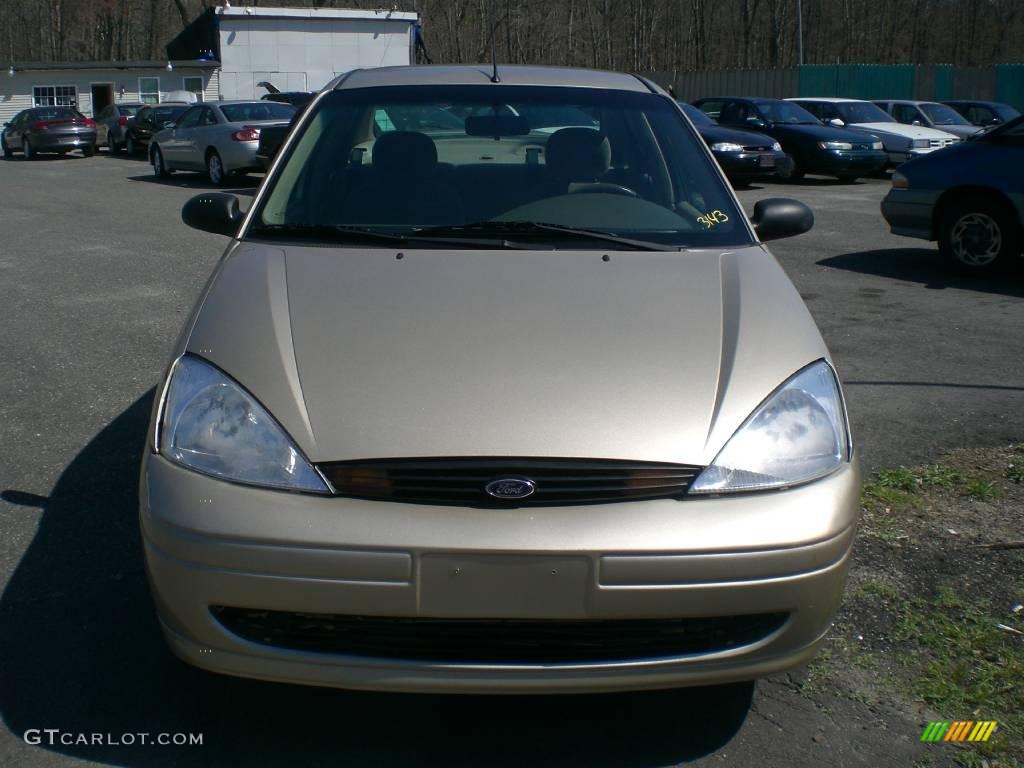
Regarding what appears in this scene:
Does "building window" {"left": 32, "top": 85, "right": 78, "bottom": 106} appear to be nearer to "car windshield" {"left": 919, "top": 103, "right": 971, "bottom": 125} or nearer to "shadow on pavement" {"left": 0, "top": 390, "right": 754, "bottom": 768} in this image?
"car windshield" {"left": 919, "top": 103, "right": 971, "bottom": 125}

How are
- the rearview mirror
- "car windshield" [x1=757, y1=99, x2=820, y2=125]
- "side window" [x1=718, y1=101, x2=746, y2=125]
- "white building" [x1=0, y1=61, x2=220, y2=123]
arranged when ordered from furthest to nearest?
"white building" [x1=0, y1=61, x2=220, y2=123] → "side window" [x1=718, y1=101, x2=746, y2=125] → "car windshield" [x1=757, y1=99, x2=820, y2=125] → the rearview mirror

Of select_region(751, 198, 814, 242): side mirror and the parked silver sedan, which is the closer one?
select_region(751, 198, 814, 242): side mirror

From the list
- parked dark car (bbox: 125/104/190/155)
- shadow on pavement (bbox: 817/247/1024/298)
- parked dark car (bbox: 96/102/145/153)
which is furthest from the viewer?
parked dark car (bbox: 96/102/145/153)

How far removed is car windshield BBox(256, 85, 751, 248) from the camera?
142 inches

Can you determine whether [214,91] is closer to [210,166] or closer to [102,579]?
[210,166]

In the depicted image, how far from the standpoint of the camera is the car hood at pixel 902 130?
66.6 feet

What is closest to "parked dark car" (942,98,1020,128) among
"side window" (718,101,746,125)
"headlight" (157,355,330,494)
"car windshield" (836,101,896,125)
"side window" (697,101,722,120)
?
"car windshield" (836,101,896,125)

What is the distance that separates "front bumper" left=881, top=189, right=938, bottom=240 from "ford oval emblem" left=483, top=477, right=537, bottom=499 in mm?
8217

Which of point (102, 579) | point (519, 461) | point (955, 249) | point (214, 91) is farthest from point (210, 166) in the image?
point (214, 91)

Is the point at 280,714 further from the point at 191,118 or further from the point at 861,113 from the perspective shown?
the point at 861,113

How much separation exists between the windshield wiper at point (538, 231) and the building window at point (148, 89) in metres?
41.5

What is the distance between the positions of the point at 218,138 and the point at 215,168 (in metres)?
0.59

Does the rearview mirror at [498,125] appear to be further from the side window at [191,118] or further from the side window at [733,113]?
the side window at [191,118]

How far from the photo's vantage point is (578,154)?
4.05m
